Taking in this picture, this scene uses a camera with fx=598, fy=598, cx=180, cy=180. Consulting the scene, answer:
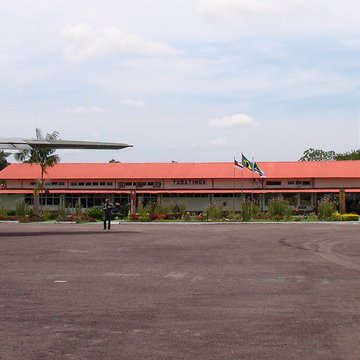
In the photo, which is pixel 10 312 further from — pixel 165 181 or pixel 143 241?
pixel 165 181

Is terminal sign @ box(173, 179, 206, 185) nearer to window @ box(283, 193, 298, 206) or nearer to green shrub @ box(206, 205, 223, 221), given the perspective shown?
window @ box(283, 193, 298, 206)

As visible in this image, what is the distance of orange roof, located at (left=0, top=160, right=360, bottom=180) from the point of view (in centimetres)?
5453

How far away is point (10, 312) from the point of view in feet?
25.5

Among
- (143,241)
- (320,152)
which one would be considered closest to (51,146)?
(143,241)

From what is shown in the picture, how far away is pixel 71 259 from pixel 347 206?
39487mm

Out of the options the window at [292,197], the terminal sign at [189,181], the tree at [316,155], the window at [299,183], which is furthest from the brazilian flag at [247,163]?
the tree at [316,155]

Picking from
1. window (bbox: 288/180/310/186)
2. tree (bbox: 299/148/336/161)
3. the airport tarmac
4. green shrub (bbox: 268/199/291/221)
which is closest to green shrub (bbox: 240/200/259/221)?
green shrub (bbox: 268/199/291/221)

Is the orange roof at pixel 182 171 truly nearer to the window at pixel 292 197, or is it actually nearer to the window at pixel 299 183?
the window at pixel 299 183

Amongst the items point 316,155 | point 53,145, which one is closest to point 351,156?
point 316,155

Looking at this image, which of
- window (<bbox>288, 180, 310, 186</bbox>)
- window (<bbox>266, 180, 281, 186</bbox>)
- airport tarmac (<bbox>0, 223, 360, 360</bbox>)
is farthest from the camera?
window (<bbox>266, 180, 281, 186</bbox>)

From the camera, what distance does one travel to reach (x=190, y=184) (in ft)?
183

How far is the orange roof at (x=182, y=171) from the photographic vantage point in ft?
179

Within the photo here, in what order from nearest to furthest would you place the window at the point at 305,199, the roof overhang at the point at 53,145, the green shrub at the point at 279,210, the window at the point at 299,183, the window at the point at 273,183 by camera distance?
the roof overhang at the point at 53,145 < the green shrub at the point at 279,210 < the window at the point at 305,199 < the window at the point at 299,183 < the window at the point at 273,183

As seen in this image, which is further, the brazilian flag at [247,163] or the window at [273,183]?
the window at [273,183]
